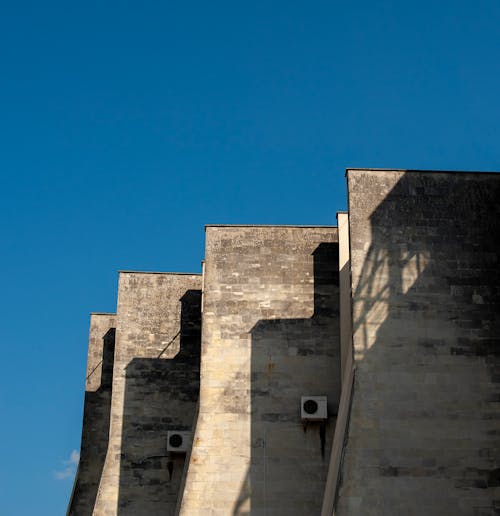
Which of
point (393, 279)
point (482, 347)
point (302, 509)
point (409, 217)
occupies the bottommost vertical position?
point (302, 509)

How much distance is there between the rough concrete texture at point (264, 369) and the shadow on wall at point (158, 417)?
13.1 ft

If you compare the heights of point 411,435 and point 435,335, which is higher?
point 435,335

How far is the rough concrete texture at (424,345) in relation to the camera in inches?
651

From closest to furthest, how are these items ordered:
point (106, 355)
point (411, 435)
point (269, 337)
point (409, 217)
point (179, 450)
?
point (411, 435)
point (409, 217)
point (269, 337)
point (179, 450)
point (106, 355)

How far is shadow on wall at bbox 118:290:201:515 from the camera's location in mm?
24516

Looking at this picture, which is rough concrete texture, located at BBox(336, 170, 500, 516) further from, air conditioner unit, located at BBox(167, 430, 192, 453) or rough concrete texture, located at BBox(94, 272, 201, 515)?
rough concrete texture, located at BBox(94, 272, 201, 515)

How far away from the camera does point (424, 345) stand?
691 inches

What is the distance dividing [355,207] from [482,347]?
137 inches

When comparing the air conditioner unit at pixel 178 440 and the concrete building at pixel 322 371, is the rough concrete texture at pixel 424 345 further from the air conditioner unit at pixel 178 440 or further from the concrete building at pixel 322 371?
the air conditioner unit at pixel 178 440

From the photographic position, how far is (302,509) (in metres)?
20.1

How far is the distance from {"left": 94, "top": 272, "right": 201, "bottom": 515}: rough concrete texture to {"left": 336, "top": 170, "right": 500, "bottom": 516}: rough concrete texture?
8.75m

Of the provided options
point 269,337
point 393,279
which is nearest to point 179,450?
point 269,337

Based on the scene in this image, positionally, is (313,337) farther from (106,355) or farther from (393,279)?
(106,355)

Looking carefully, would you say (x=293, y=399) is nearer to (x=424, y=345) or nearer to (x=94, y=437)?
(x=424, y=345)
